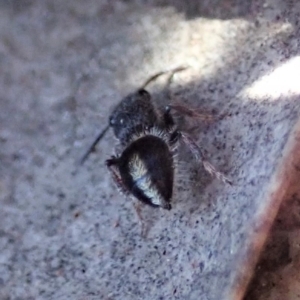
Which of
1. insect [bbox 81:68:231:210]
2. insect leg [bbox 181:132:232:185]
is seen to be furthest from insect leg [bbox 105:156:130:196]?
insect leg [bbox 181:132:232:185]

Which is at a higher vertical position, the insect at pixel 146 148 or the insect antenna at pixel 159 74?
the insect antenna at pixel 159 74

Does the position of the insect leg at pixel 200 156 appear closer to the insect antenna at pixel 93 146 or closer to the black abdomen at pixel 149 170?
the black abdomen at pixel 149 170

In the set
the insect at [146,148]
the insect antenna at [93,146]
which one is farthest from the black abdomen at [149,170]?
the insect antenna at [93,146]

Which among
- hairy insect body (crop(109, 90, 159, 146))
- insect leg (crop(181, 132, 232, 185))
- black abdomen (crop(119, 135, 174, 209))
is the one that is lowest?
insect leg (crop(181, 132, 232, 185))

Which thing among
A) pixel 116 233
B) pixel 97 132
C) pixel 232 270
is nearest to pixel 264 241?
pixel 232 270

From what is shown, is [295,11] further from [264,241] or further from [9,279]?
[9,279]

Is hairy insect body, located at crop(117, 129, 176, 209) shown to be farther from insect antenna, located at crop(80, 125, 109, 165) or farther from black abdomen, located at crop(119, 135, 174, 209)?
insect antenna, located at crop(80, 125, 109, 165)

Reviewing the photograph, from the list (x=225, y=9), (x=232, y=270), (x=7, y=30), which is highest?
(x=7, y=30)
